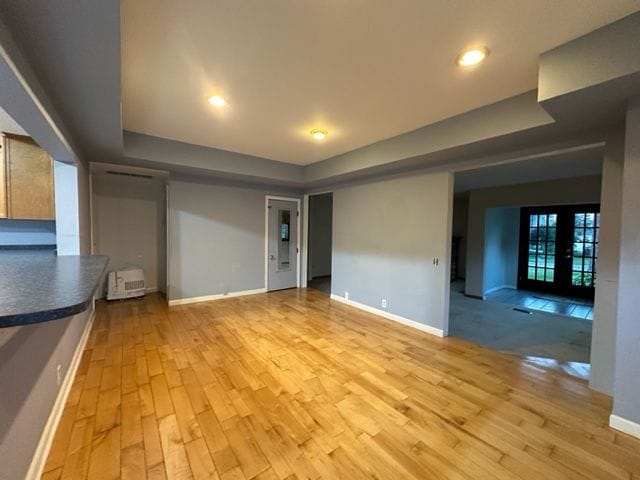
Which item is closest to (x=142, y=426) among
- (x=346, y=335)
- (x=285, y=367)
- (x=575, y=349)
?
(x=285, y=367)

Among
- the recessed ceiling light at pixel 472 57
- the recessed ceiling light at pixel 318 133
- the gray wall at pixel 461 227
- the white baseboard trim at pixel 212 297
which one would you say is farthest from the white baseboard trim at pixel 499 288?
the recessed ceiling light at pixel 472 57

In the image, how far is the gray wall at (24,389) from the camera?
115 centimetres

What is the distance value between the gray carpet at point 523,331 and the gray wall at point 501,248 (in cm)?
134

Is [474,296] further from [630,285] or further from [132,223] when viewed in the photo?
[132,223]

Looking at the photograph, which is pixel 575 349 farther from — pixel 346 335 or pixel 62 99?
pixel 62 99

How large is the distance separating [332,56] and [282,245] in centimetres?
437

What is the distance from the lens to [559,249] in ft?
20.9

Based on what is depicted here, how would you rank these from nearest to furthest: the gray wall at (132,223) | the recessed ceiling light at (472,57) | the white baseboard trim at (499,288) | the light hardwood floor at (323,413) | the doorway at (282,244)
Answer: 1. the light hardwood floor at (323,413)
2. the recessed ceiling light at (472,57)
3. the gray wall at (132,223)
4. the doorway at (282,244)
5. the white baseboard trim at (499,288)

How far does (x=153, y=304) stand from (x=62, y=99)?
3.58 m

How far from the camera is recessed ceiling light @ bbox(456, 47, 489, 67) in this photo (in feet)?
5.80

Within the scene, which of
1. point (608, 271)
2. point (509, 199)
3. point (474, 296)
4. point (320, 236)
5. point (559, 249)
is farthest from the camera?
point (320, 236)

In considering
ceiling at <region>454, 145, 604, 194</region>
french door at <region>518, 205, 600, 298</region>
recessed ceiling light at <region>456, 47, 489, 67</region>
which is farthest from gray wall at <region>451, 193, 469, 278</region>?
recessed ceiling light at <region>456, 47, 489, 67</region>

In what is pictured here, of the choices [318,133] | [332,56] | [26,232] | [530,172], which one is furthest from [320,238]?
[332,56]

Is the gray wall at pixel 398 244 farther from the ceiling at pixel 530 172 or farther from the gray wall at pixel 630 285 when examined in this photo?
the gray wall at pixel 630 285
